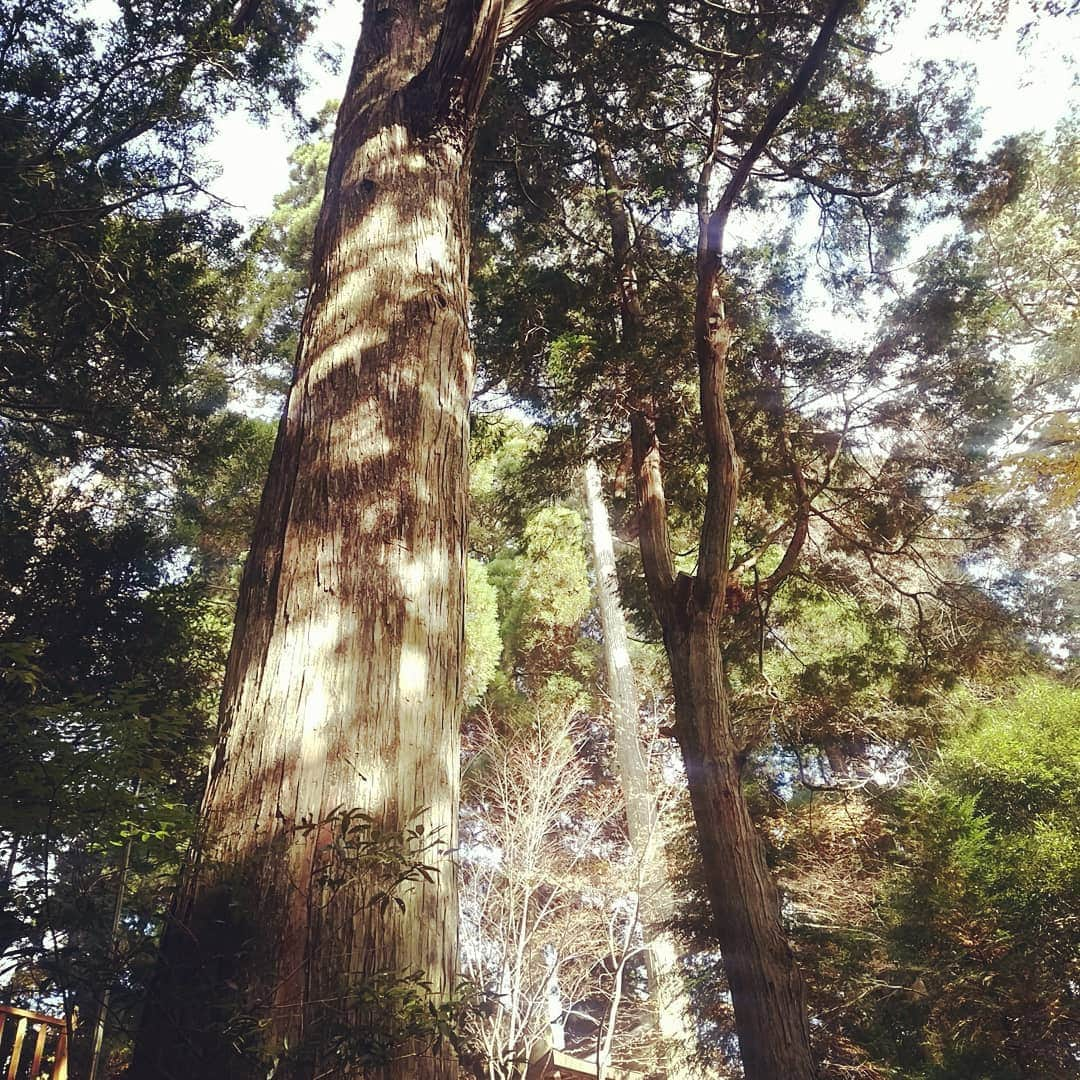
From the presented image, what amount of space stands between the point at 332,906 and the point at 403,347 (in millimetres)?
1346

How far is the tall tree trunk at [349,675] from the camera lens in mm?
1178

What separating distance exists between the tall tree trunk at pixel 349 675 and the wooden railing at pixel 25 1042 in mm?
3764

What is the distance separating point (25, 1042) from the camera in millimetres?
4445

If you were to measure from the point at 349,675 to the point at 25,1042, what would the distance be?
15.9 ft

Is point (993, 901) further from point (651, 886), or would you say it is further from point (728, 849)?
point (651, 886)

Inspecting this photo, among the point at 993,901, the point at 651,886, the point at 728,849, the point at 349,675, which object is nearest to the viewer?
the point at 349,675

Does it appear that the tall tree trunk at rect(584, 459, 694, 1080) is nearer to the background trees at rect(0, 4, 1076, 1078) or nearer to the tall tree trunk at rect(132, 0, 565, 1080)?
the background trees at rect(0, 4, 1076, 1078)

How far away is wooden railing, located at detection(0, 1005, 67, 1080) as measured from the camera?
400 cm

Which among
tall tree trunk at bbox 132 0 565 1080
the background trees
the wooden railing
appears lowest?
the wooden railing

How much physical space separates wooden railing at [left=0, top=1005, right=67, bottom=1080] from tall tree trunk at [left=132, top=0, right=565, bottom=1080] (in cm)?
376

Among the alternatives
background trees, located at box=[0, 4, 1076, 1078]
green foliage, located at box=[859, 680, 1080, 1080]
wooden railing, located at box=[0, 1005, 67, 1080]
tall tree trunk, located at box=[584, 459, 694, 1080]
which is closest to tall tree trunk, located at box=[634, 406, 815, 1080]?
background trees, located at box=[0, 4, 1076, 1078]

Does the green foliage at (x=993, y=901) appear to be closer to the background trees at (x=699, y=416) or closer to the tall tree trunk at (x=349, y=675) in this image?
the background trees at (x=699, y=416)

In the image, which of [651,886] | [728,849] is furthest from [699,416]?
[651,886]

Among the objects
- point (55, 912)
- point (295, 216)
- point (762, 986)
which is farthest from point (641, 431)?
point (295, 216)
